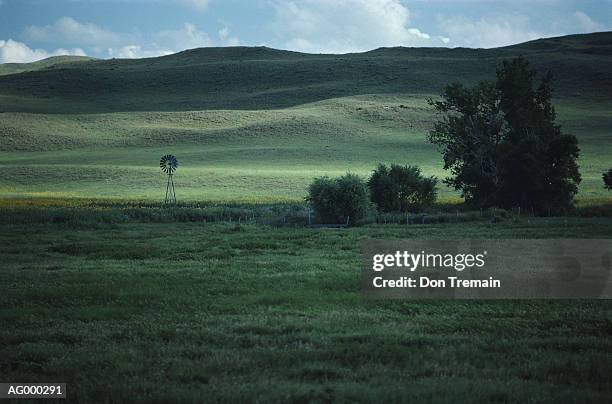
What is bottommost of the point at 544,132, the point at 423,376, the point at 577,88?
the point at 423,376

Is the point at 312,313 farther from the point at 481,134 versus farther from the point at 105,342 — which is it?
the point at 481,134

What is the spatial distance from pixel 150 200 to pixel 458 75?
329 ft

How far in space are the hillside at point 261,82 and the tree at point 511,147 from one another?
257 ft

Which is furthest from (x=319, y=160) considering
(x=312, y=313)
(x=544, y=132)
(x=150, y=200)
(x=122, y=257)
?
(x=312, y=313)

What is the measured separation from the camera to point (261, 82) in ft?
517

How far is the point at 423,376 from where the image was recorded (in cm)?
1015

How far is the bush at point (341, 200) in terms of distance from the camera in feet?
144

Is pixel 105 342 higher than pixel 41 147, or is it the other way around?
pixel 41 147

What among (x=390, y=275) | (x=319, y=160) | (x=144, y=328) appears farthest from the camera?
(x=319, y=160)

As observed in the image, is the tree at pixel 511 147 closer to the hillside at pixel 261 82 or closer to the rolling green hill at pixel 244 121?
the rolling green hill at pixel 244 121

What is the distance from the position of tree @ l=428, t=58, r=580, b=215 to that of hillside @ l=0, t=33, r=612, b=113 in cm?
7818

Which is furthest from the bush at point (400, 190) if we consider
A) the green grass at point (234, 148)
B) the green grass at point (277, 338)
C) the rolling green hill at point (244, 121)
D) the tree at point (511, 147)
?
the green grass at point (277, 338)

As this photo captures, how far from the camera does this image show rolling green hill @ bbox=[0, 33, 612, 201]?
7750 cm

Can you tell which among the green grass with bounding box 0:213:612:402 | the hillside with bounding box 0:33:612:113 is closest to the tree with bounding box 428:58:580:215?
the green grass with bounding box 0:213:612:402
